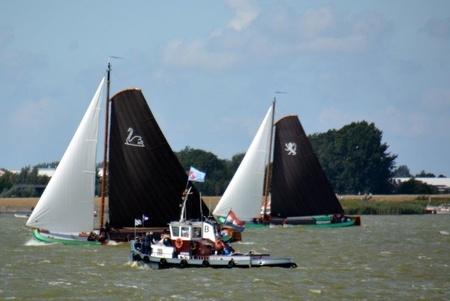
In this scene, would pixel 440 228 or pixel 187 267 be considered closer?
pixel 187 267

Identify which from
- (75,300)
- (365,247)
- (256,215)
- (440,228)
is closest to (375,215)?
(440,228)

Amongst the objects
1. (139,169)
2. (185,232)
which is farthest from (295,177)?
(185,232)

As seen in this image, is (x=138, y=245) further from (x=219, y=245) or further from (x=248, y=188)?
(x=248, y=188)

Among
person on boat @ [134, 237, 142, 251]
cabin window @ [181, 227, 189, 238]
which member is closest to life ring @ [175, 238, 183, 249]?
cabin window @ [181, 227, 189, 238]

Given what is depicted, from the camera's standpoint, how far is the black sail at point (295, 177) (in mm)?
116125

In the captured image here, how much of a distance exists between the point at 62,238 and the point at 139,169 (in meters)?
6.48

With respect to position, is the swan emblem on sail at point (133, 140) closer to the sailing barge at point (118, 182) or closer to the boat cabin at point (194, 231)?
the sailing barge at point (118, 182)

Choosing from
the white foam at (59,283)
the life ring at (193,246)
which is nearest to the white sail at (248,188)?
the life ring at (193,246)

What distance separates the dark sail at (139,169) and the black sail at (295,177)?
34.3 metres

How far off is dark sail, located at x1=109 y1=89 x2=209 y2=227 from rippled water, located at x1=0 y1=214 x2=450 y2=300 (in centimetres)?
263

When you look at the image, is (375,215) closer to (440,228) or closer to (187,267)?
(440,228)

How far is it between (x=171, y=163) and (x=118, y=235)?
219 inches

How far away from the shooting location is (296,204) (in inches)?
4587

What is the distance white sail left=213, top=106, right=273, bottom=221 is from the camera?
112000 millimetres
